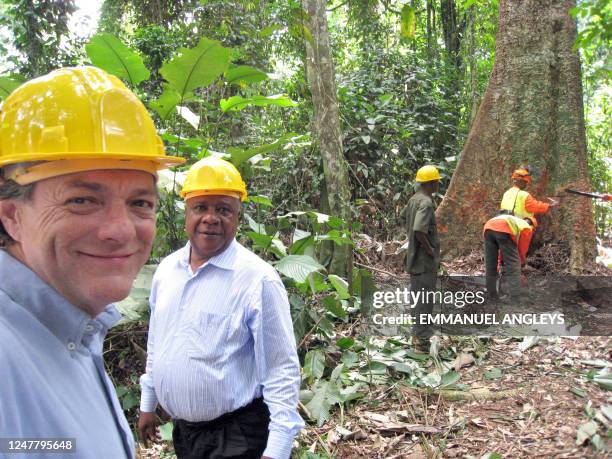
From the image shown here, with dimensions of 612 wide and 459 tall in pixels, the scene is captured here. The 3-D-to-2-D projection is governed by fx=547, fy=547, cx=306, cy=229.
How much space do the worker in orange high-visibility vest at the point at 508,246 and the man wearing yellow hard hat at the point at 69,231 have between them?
592 centimetres

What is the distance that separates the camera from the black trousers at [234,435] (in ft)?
7.14

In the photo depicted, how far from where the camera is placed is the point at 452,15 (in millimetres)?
12648

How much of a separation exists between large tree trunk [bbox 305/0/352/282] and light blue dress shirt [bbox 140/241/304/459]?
381 centimetres

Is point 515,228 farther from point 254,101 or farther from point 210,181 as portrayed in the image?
point 210,181

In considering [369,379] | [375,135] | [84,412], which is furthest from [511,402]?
[375,135]

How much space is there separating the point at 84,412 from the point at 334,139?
17.9ft

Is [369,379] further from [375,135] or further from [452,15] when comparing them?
[452,15]

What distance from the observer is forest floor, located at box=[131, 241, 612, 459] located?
358 cm

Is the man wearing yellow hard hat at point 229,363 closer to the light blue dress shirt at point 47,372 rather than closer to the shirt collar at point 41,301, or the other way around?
the light blue dress shirt at point 47,372

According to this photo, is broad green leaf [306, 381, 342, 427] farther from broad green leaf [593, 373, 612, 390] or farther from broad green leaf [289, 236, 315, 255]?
broad green leaf [593, 373, 612, 390]

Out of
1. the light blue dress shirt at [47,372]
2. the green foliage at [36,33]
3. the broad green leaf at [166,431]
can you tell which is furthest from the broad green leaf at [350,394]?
the green foliage at [36,33]

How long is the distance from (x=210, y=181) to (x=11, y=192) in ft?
4.94

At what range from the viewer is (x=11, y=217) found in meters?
1.06

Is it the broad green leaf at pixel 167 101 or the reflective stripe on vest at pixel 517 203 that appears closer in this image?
the broad green leaf at pixel 167 101
